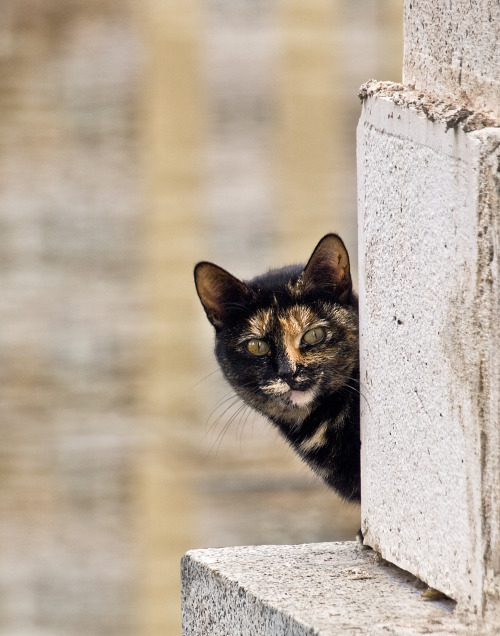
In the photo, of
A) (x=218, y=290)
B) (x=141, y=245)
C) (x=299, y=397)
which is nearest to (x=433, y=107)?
(x=299, y=397)

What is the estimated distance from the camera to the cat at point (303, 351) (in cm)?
334

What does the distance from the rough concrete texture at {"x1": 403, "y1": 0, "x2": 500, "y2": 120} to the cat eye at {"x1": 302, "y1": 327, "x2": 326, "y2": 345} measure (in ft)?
3.34

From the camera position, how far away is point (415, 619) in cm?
231

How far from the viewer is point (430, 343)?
233 cm

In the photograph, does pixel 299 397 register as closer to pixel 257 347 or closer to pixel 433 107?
pixel 257 347

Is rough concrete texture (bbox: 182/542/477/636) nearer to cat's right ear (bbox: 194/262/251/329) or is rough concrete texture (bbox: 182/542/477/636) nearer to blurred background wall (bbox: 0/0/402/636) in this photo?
cat's right ear (bbox: 194/262/251/329)

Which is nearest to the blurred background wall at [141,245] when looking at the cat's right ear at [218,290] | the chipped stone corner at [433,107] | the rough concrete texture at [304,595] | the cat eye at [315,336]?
the cat's right ear at [218,290]

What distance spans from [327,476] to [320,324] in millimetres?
380

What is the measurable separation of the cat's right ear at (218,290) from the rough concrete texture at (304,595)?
37.2 inches

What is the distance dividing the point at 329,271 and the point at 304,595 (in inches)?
49.2

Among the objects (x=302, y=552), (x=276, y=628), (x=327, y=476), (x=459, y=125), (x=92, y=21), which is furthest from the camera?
(x=92, y=21)

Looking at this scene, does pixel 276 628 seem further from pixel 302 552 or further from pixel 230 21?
pixel 230 21

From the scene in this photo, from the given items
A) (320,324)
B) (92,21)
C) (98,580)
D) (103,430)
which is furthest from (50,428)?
(320,324)

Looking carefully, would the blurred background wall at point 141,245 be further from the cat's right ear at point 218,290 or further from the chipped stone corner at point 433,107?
the chipped stone corner at point 433,107
